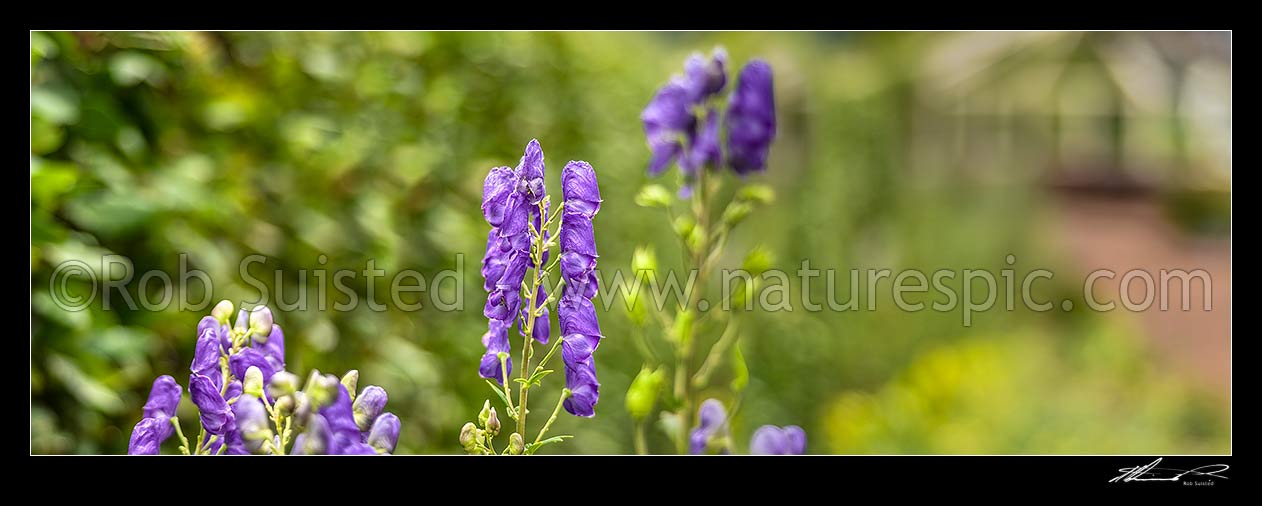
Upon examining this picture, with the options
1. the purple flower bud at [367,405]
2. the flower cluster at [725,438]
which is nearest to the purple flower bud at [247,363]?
the purple flower bud at [367,405]

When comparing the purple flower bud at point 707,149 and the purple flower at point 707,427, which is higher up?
the purple flower bud at point 707,149

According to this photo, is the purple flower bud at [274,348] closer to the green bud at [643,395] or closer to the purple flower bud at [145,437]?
the purple flower bud at [145,437]

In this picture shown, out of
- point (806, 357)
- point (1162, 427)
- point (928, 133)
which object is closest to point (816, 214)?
point (806, 357)

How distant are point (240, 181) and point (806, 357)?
450 centimetres

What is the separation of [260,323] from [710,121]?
108 centimetres

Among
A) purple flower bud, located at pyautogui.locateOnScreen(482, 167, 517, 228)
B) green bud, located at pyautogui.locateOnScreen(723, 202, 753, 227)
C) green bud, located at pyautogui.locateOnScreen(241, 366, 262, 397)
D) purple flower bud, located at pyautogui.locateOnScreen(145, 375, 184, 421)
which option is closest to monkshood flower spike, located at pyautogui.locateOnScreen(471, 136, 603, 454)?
purple flower bud, located at pyautogui.locateOnScreen(482, 167, 517, 228)

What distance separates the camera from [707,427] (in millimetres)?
1779

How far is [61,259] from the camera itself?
140cm

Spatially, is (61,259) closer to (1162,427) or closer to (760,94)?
(760,94)

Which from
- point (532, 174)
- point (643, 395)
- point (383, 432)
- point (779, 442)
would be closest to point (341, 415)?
point (383, 432)
